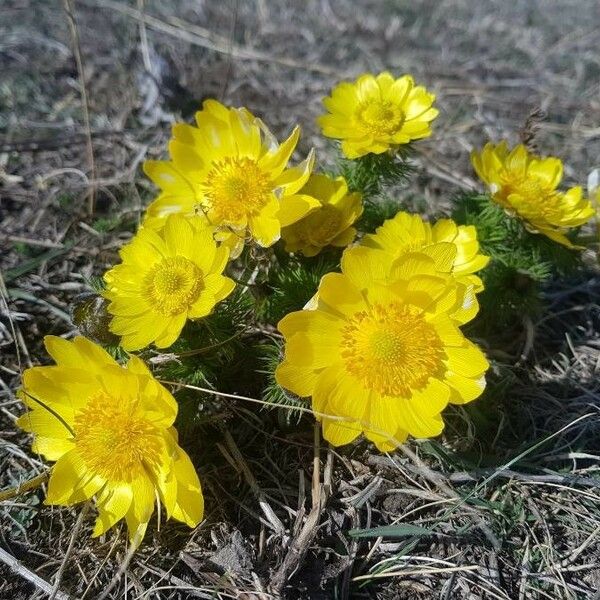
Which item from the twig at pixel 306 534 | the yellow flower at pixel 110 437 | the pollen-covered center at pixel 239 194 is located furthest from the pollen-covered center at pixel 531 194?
the yellow flower at pixel 110 437

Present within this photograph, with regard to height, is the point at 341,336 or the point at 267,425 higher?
the point at 341,336

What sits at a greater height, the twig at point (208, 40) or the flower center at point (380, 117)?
the flower center at point (380, 117)

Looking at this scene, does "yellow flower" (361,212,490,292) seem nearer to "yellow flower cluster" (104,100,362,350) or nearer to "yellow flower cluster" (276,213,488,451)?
"yellow flower cluster" (104,100,362,350)

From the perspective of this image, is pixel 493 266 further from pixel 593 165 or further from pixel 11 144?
pixel 11 144

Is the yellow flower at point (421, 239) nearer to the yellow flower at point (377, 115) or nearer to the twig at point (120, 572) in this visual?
the yellow flower at point (377, 115)

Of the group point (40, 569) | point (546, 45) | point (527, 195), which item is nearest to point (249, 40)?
→ point (546, 45)

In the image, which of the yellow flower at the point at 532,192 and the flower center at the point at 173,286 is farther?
the yellow flower at the point at 532,192

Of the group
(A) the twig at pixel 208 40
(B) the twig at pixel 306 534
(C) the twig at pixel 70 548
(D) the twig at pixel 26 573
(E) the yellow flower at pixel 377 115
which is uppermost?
(E) the yellow flower at pixel 377 115
